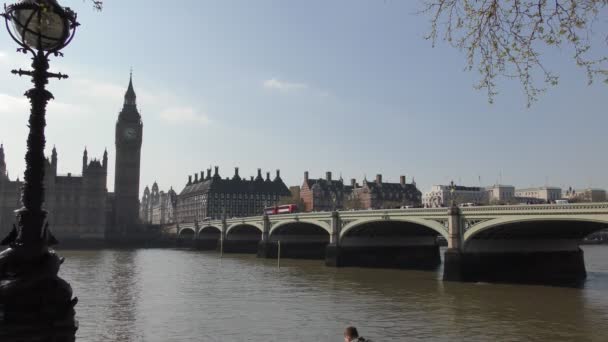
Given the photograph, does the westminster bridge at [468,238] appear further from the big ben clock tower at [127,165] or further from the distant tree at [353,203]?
the big ben clock tower at [127,165]

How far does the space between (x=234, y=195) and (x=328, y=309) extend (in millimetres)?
122091

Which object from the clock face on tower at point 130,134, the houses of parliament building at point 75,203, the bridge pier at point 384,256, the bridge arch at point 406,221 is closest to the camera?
the bridge arch at point 406,221

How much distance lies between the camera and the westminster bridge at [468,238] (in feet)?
111

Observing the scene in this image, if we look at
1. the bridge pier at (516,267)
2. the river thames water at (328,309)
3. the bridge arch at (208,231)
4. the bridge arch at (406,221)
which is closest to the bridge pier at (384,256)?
the bridge arch at (406,221)

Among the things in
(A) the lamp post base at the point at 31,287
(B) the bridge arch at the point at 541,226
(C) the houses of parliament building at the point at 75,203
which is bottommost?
(A) the lamp post base at the point at 31,287

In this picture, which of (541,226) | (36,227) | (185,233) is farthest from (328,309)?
(185,233)

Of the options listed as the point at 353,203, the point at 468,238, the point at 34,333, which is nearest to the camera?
the point at 34,333

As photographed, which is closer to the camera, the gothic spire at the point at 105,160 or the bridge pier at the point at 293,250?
the bridge pier at the point at 293,250

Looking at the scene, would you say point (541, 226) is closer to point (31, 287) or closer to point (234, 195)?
point (31, 287)

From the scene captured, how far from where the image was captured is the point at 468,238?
3703 cm

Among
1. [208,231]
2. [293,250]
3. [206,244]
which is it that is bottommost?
[293,250]

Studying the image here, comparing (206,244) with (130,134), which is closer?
(206,244)

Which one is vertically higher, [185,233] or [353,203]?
[353,203]

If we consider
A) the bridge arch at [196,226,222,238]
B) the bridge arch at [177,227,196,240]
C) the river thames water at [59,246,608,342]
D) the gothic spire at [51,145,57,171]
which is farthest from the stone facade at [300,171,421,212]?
the river thames water at [59,246,608,342]
